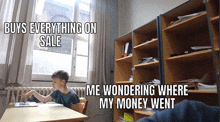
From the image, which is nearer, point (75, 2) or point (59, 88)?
point (59, 88)

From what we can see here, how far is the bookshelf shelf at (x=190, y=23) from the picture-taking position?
148 centimetres

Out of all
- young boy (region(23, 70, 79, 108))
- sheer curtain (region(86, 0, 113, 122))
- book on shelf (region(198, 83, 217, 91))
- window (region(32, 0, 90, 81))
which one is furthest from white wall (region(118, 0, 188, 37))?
young boy (region(23, 70, 79, 108))

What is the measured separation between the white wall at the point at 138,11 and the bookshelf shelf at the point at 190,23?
55 cm

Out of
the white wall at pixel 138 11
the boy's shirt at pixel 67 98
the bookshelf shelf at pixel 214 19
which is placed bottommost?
the boy's shirt at pixel 67 98

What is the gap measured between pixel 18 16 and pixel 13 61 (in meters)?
0.73

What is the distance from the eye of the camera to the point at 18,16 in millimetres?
2268

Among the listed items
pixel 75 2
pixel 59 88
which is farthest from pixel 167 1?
pixel 59 88

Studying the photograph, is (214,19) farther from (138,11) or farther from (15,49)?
(15,49)

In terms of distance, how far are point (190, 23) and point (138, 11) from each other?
1413 mm

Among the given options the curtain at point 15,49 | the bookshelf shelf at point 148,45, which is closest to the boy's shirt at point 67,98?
the curtain at point 15,49

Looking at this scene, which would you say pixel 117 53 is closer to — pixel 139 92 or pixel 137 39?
pixel 137 39

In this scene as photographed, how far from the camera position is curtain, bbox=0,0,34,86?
209 centimetres

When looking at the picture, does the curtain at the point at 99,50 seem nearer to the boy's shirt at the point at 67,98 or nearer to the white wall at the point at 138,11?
the white wall at the point at 138,11

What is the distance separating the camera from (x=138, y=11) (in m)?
2.86
